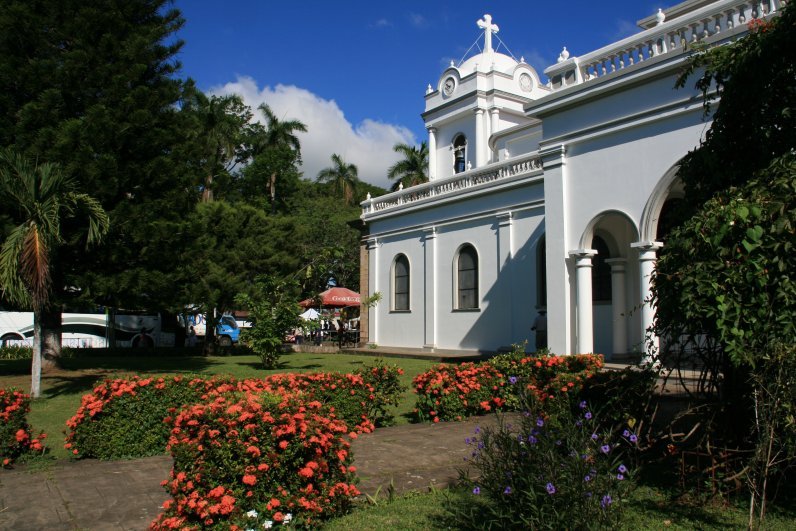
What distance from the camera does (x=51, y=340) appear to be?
50.5 ft

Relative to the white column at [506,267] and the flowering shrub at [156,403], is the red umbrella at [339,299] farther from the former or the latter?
the flowering shrub at [156,403]

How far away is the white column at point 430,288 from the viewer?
23.1 m

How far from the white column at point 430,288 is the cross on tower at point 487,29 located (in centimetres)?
951

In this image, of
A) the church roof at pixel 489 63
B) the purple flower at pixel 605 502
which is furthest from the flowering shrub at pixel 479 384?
the church roof at pixel 489 63

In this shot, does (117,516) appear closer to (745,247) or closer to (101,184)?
(745,247)

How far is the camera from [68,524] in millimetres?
4559

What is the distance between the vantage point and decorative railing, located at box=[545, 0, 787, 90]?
11828mm

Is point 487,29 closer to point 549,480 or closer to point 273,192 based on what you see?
point 273,192

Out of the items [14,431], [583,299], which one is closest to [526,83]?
[583,299]

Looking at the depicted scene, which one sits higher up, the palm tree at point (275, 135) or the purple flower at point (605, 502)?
the palm tree at point (275, 135)

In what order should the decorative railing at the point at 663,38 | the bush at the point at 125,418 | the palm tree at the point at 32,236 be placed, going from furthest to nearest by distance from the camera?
1. the decorative railing at the point at 663,38
2. the palm tree at the point at 32,236
3. the bush at the point at 125,418

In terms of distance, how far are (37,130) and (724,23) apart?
14171mm

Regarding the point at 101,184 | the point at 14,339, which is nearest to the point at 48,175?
the point at 101,184

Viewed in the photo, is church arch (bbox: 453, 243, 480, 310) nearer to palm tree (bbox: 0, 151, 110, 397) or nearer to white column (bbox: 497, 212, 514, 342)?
white column (bbox: 497, 212, 514, 342)
